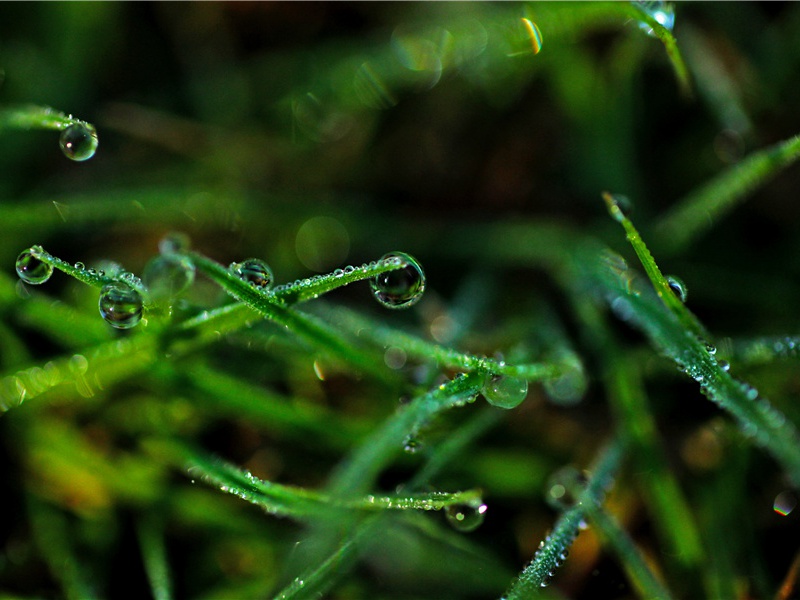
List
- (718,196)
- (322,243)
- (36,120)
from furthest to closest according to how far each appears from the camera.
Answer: (322,243) → (718,196) → (36,120)

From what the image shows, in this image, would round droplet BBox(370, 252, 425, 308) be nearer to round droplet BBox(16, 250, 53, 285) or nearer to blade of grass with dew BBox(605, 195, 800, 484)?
blade of grass with dew BBox(605, 195, 800, 484)

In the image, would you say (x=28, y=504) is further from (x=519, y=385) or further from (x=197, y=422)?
(x=519, y=385)

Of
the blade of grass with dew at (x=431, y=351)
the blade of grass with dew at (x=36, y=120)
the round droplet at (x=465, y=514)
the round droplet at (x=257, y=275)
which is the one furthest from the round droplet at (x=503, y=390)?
the blade of grass with dew at (x=36, y=120)

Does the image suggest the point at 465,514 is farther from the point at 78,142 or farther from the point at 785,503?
the point at 78,142

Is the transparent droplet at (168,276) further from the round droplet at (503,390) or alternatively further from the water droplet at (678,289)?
the water droplet at (678,289)

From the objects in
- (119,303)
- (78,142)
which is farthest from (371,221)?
(119,303)

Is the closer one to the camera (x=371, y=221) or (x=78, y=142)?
(x=78, y=142)
